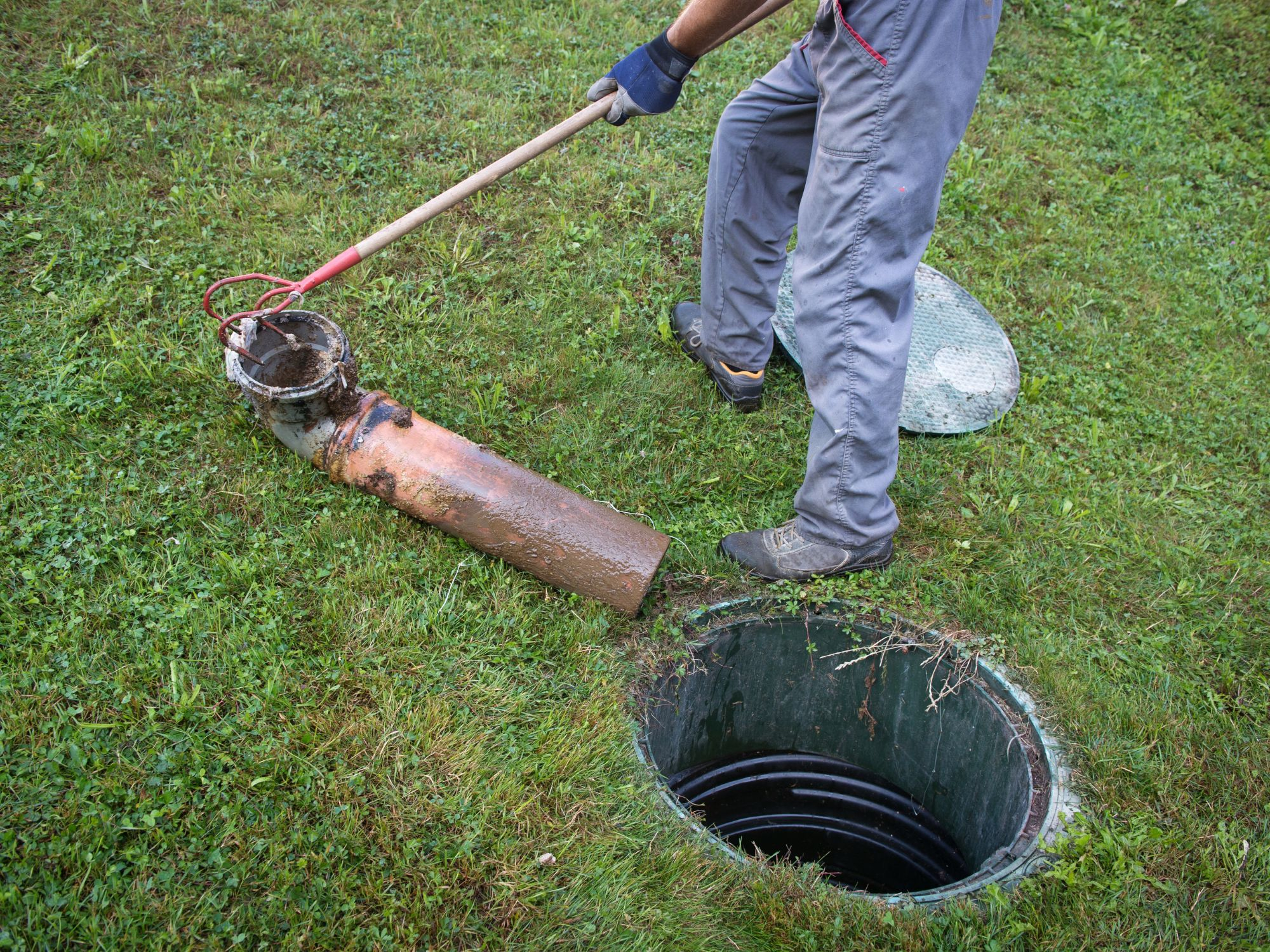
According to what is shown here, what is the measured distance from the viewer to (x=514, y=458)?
3213 millimetres

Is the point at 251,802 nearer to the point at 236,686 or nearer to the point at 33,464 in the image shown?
the point at 236,686

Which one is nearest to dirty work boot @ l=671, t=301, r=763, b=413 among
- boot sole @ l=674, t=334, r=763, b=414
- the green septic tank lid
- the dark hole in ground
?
boot sole @ l=674, t=334, r=763, b=414

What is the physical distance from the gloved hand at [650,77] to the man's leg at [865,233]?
0.43 metres

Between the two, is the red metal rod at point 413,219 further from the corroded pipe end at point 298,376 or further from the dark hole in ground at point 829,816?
the dark hole in ground at point 829,816

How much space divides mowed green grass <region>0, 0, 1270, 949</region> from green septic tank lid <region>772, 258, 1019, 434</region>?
0.35 feet

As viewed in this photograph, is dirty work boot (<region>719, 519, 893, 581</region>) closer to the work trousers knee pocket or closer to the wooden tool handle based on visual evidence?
the work trousers knee pocket

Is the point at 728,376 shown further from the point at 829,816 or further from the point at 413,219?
the point at 829,816

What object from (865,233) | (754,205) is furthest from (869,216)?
(754,205)

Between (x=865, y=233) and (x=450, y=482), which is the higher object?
(x=865, y=233)

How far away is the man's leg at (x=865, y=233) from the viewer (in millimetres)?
2449

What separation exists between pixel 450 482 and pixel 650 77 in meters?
1.38

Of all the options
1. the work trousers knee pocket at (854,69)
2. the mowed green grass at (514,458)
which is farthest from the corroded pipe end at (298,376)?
the work trousers knee pocket at (854,69)

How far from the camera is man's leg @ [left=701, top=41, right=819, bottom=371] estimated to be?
3.12 meters

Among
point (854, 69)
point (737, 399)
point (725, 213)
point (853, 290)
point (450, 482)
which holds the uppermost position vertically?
point (854, 69)
